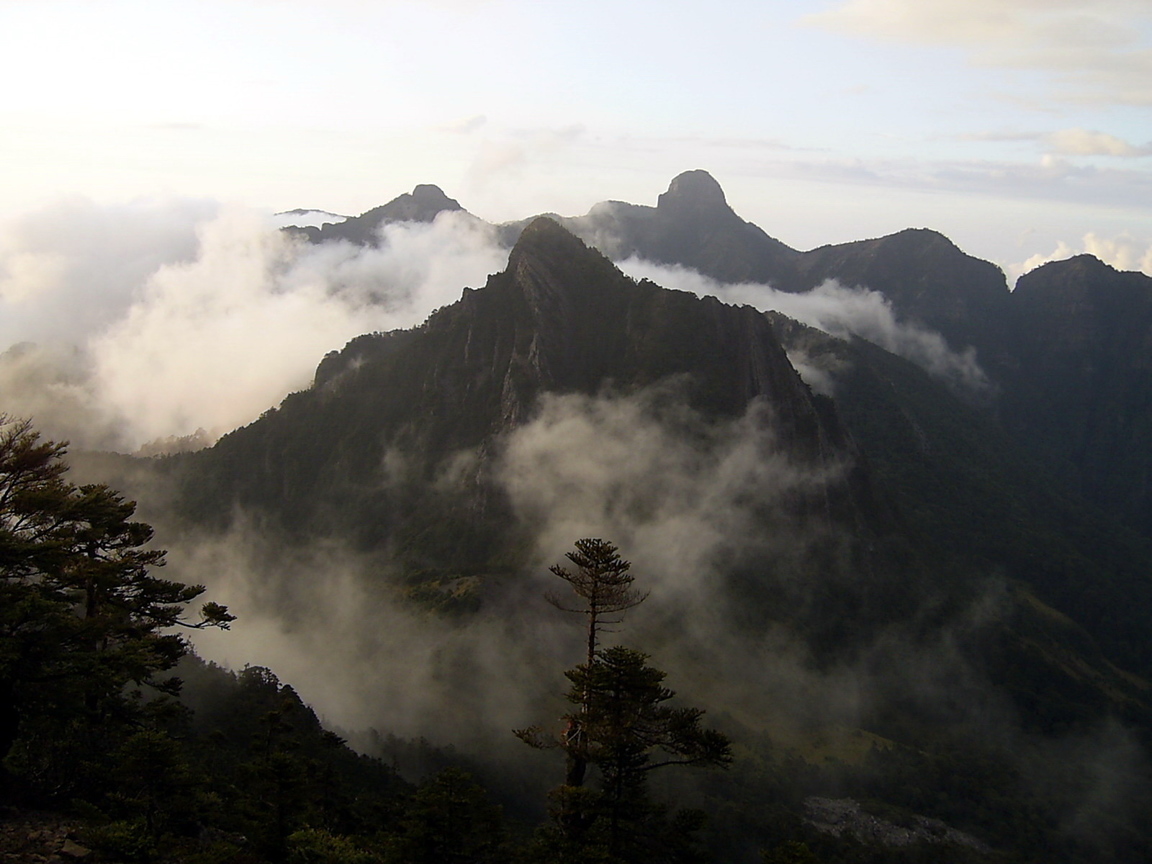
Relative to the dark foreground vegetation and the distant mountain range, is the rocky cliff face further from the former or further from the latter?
the dark foreground vegetation

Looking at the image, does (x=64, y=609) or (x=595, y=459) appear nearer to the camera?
(x=64, y=609)

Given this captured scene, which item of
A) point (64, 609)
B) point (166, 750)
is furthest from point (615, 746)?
point (64, 609)

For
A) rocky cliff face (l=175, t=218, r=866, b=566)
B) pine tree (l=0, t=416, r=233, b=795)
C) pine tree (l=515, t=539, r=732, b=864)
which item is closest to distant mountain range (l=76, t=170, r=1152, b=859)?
rocky cliff face (l=175, t=218, r=866, b=566)

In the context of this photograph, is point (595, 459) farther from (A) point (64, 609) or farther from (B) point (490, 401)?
(A) point (64, 609)

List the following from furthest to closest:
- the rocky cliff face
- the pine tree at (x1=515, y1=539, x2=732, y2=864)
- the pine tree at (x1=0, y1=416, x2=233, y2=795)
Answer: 1. the rocky cliff face
2. the pine tree at (x1=515, y1=539, x2=732, y2=864)
3. the pine tree at (x1=0, y1=416, x2=233, y2=795)

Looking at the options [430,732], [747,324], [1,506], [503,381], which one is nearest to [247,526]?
[503,381]

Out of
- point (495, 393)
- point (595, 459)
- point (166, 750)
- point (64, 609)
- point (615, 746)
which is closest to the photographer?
point (166, 750)

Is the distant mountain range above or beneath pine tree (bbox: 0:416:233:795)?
beneath

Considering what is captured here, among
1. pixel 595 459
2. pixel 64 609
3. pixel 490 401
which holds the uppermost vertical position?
pixel 64 609

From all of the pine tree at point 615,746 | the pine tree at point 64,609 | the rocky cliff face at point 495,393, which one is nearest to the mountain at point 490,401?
the rocky cliff face at point 495,393

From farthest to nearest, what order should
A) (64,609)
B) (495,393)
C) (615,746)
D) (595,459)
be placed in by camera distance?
(495,393), (595,459), (615,746), (64,609)

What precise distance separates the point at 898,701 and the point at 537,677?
64.4 m

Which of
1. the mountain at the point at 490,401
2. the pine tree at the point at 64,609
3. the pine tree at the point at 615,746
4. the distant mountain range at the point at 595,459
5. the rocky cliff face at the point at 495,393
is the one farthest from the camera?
the rocky cliff face at the point at 495,393

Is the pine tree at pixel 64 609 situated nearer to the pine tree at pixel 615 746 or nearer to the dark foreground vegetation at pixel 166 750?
the dark foreground vegetation at pixel 166 750
